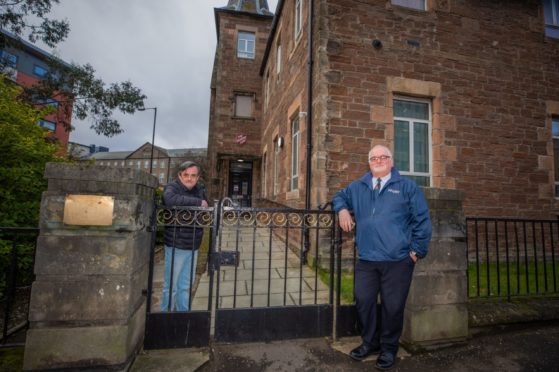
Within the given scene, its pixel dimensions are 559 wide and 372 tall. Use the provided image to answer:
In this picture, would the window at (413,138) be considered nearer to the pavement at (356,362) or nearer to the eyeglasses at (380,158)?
the pavement at (356,362)

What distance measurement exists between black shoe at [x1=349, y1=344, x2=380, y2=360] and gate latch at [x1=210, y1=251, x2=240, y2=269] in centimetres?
144

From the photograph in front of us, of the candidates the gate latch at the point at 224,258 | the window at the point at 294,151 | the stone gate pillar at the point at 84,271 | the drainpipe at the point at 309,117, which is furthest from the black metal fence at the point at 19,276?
the window at the point at 294,151

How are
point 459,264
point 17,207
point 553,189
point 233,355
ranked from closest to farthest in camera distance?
point 233,355, point 459,264, point 17,207, point 553,189

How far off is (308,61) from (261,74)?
374 inches

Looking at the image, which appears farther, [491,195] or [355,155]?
[491,195]

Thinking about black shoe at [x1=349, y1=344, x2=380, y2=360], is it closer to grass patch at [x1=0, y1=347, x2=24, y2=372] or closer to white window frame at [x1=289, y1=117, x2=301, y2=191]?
grass patch at [x1=0, y1=347, x2=24, y2=372]

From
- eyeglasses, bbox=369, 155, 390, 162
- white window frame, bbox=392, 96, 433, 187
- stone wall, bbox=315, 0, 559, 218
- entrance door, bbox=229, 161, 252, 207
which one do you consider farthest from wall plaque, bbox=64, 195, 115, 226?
entrance door, bbox=229, 161, 252, 207

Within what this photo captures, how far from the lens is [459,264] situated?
2.97 m

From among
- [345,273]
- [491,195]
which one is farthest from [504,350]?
[491,195]

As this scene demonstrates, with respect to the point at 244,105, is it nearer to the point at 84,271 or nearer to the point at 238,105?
the point at 238,105

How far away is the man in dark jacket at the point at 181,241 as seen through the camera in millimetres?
2971

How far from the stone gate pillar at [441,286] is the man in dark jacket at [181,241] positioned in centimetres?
243

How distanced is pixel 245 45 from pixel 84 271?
15.9 meters

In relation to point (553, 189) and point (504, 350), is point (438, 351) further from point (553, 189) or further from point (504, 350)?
point (553, 189)
